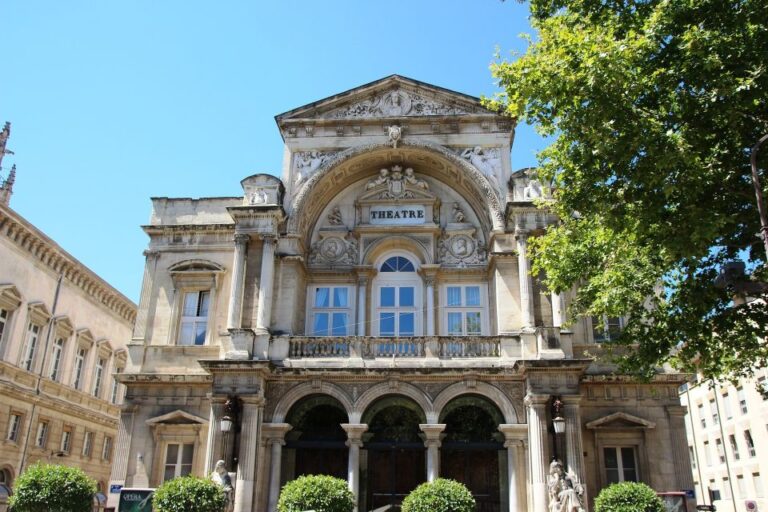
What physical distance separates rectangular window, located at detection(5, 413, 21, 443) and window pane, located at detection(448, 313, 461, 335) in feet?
63.5

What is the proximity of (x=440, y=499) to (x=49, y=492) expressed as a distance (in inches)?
410

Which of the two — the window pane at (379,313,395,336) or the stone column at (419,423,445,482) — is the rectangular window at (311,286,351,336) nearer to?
the window pane at (379,313,395,336)

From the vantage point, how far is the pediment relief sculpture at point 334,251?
963 inches

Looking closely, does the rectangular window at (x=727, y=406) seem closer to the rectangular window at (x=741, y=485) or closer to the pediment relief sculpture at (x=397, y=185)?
the rectangular window at (x=741, y=485)

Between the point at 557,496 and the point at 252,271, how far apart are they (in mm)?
11699

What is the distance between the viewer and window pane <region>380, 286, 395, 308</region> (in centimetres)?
2402

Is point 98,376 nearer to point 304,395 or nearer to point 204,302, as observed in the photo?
point 204,302

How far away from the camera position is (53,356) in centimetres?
3250

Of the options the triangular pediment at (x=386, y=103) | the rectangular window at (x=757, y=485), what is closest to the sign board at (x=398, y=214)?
the triangular pediment at (x=386, y=103)

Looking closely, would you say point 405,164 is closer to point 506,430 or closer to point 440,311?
point 440,311

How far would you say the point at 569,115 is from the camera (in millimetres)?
13797

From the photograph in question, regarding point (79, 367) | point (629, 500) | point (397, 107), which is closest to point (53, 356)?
point (79, 367)

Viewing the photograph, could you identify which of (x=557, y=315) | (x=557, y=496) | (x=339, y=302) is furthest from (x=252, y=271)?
(x=557, y=496)

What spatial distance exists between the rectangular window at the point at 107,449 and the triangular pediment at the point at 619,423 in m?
28.4
